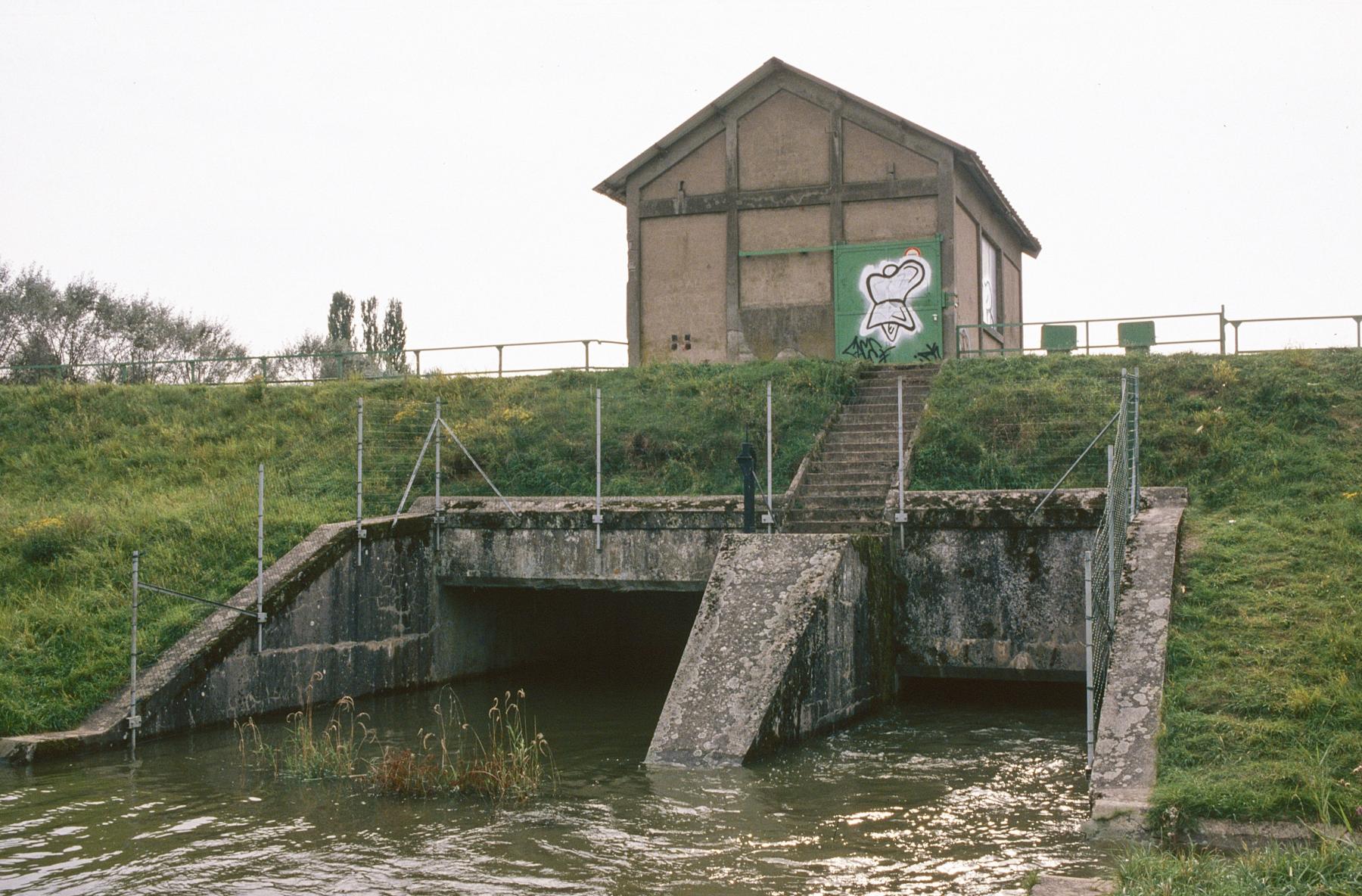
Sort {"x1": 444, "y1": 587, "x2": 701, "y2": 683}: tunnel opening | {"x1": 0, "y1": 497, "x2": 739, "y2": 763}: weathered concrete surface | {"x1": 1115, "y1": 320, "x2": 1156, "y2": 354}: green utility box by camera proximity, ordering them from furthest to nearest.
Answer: {"x1": 1115, "y1": 320, "x2": 1156, "y2": 354}: green utility box
{"x1": 444, "y1": 587, "x2": 701, "y2": 683}: tunnel opening
{"x1": 0, "y1": 497, "x2": 739, "y2": 763}: weathered concrete surface

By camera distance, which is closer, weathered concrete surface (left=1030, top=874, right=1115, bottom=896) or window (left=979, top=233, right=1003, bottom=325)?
weathered concrete surface (left=1030, top=874, right=1115, bottom=896)

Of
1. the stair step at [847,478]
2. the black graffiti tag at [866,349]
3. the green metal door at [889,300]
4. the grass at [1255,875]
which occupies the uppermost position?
the green metal door at [889,300]

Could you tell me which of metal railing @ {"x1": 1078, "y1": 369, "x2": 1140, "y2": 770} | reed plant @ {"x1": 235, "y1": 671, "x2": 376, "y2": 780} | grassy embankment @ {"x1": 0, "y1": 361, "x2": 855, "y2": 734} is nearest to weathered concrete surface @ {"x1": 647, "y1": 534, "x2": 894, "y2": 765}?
metal railing @ {"x1": 1078, "y1": 369, "x2": 1140, "y2": 770}

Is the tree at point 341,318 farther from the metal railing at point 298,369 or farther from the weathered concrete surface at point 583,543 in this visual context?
the weathered concrete surface at point 583,543

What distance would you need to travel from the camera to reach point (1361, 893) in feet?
19.0

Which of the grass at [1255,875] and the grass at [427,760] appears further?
the grass at [427,760]

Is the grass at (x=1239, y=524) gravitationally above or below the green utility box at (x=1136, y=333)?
below

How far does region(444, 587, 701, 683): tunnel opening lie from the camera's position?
696 inches

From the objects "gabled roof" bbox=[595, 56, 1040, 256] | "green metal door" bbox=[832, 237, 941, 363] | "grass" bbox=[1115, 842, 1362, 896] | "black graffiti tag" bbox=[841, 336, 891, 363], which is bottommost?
"grass" bbox=[1115, 842, 1362, 896]

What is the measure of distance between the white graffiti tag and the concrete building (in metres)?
0.03

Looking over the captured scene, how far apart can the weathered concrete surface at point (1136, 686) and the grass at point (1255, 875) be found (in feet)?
3.91

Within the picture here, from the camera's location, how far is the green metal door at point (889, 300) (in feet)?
78.3

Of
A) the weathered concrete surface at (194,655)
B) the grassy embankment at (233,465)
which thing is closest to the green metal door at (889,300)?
the grassy embankment at (233,465)

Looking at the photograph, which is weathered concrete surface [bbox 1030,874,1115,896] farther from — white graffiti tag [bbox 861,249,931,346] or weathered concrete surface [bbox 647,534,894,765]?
white graffiti tag [bbox 861,249,931,346]
